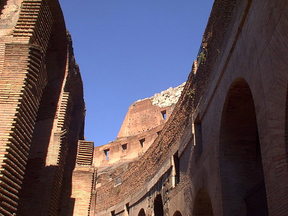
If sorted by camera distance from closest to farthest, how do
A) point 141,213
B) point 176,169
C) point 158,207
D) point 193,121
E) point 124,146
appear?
1. point 193,121
2. point 176,169
3. point 158,207
4. point 141,213
5. point 124,146

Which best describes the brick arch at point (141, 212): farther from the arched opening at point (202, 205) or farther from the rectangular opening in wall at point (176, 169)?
the arched opening at point (202, 205)

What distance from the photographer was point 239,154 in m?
8.07

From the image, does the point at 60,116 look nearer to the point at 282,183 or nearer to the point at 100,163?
the point at 282,183

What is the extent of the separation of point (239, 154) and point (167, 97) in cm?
→ 3615

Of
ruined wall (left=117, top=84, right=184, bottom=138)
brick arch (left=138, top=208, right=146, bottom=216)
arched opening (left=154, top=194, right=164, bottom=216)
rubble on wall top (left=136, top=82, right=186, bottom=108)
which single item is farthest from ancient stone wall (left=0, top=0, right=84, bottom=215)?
rubble on wall top (left=136, top=82, right=186, bottom=108)

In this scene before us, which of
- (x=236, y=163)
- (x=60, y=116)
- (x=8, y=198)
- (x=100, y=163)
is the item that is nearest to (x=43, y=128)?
(x=60, y=116)

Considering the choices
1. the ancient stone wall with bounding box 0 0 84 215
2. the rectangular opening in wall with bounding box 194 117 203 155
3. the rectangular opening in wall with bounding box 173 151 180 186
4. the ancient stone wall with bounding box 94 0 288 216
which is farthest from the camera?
the rectangular opening in wall with bounding box 173 151 180 186

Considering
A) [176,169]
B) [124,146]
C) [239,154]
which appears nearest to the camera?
[239,154]

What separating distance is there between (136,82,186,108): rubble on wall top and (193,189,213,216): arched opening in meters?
32.5

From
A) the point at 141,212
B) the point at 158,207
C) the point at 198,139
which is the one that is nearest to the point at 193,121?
the point at 198,139

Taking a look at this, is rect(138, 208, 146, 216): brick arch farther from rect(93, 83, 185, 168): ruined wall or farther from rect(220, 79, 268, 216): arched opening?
rect(93, 83, 185, 168): ruined wall

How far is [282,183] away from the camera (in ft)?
16.0

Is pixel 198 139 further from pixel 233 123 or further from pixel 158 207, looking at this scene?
pixel 158 207

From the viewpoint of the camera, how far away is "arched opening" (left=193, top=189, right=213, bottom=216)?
32.5 feet
